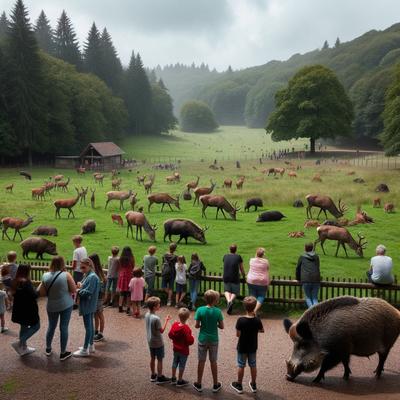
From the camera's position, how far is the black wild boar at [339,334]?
10094mm

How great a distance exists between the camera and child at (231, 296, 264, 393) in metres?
9.55

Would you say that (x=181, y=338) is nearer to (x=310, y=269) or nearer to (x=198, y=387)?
(x=198, y=387)

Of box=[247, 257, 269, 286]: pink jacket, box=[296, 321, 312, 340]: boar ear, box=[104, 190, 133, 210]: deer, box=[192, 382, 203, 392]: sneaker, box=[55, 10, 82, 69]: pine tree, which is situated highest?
box=[55, 10, 82, 69]: pine tree

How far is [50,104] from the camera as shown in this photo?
6900 cm

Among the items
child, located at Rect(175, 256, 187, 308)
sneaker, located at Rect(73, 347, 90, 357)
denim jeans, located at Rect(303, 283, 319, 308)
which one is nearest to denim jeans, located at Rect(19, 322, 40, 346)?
sneaker, located at Rect(73, 347, 90, 357)

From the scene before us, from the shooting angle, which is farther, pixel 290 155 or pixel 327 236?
pixel 290 155

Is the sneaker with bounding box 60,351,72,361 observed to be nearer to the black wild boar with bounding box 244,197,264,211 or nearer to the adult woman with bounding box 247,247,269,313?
the adult woman with bounding box 247,247,269,313

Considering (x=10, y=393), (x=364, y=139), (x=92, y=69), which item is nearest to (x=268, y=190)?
(x=10, y=393)

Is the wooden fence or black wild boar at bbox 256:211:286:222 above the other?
black wild boar at bbox 256:211:286:222

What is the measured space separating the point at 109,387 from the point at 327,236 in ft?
45.2

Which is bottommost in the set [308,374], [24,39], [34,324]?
[308,374]

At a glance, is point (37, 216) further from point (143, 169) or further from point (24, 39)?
point (24, 39)

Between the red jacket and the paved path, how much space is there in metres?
0.89

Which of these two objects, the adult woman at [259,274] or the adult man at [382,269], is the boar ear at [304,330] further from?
the adult man at [382,269]
